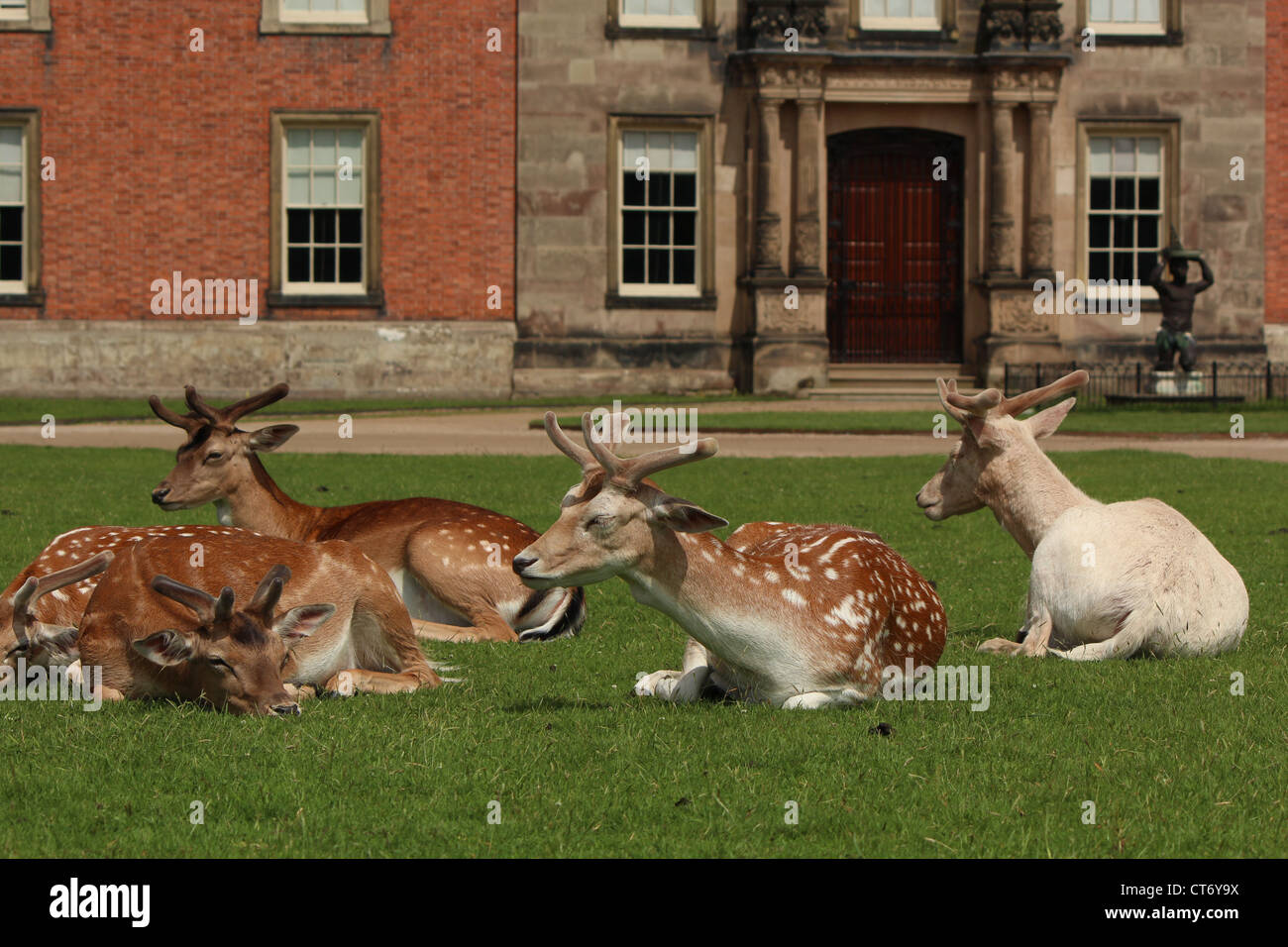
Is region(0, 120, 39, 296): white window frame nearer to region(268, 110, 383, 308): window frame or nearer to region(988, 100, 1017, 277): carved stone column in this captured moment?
region(268, 110, 383, 308): window frame

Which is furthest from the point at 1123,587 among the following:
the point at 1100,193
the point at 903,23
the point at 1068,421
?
the point at 1100,193

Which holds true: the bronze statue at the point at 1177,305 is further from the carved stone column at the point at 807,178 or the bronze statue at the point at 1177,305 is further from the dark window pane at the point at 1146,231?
the carved stone column at the point at 807,178

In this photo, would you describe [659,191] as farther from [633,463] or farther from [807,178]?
[633,463]

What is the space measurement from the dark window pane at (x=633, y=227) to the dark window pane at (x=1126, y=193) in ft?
28.0

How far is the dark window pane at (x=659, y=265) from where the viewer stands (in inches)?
1321

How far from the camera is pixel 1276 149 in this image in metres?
34.1

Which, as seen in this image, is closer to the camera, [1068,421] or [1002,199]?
[1068,421]

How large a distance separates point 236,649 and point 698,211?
2689 cm

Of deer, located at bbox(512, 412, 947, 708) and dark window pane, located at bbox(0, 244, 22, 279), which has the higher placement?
dark window pane, located at bbox(0, 244, 22, 279)

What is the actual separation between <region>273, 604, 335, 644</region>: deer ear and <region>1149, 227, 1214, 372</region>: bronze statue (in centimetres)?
2510

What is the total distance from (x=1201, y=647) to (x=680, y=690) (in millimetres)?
2698

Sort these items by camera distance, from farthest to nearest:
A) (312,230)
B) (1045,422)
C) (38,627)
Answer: (312,230) < (1045,422) < (38,627)

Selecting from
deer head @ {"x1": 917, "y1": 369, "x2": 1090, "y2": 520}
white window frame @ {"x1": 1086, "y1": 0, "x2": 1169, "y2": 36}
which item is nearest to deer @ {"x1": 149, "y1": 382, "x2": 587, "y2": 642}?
deer head @ {"x1": 917, "y1": 369, "x2": 1090, "y2": 520}

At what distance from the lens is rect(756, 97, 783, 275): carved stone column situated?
32.4 m
